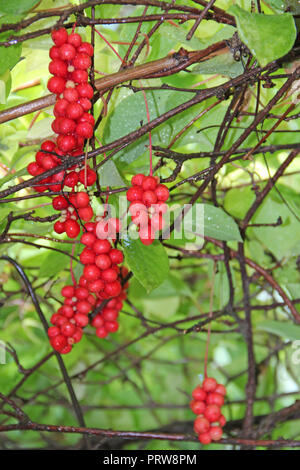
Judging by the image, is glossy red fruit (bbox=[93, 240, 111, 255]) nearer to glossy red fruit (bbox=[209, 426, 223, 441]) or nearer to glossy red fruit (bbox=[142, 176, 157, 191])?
glossy red fruit (bbox=[142, 176, 157, 191])

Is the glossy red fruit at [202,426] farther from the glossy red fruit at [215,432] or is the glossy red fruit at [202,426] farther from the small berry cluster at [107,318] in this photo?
the small berry cluster at [107,318]

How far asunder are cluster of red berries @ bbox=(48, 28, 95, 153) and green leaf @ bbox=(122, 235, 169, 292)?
173mm

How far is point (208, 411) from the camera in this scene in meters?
0.75

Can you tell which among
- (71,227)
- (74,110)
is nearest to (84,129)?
(74,110)

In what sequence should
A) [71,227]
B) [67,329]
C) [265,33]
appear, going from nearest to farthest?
[265,33] → [71,227] → [67,329]

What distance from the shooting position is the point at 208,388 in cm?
77

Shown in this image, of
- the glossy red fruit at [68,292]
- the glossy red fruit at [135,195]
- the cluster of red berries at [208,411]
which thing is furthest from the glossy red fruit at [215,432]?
the glossy red fruit at [135,195]

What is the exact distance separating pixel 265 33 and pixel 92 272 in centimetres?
32

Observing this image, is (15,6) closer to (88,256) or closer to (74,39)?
(74,39)

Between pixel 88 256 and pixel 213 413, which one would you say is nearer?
pixel 88 256

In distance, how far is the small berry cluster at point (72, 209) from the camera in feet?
1.92

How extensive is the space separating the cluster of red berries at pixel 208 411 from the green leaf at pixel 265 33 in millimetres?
484

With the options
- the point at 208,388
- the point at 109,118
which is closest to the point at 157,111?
the point at 109,118

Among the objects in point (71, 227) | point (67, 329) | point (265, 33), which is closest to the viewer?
point (265, 33)
